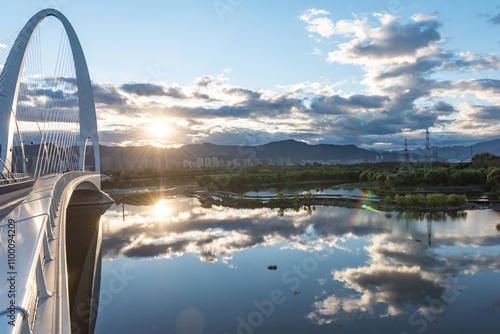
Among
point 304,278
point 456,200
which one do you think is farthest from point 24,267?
point 456,200

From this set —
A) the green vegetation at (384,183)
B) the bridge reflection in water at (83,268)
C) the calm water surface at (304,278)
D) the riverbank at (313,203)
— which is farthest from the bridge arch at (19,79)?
the green vegetation at (384,183)

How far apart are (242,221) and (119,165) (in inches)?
4514

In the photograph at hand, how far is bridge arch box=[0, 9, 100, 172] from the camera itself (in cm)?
1961

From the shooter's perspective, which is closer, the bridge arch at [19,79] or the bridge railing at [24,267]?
the bridge railing at [24,267]

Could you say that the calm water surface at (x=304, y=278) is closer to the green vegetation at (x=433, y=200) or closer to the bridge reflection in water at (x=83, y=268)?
the bridge reflection in water at (x=83, y=268)

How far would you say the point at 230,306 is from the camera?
1130 cm

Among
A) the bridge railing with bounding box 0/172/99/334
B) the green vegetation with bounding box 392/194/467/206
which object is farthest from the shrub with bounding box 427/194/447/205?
the bridge railing with bounding box 0/172/99/334

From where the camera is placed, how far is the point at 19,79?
853 inches

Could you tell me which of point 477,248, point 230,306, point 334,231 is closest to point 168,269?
point 230,306

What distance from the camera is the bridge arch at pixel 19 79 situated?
19609 mm

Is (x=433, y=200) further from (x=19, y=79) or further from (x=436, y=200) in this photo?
(x=19, y=79)

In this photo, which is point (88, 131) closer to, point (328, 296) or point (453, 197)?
point (328, 296)

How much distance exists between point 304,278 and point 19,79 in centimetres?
2157

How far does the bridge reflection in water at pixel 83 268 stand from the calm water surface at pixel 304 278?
433 millimetres
